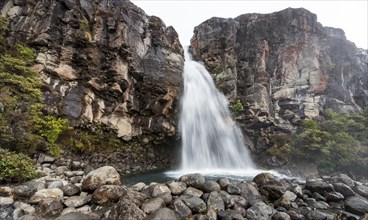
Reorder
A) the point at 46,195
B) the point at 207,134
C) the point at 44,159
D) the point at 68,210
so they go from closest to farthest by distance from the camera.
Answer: the point at 68,210
the point at 46,195
the point at 44,159
the point at 207,134

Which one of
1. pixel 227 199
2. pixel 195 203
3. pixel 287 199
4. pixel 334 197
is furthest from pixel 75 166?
pixel 334 197

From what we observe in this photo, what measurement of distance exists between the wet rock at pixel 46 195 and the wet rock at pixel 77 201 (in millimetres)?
291

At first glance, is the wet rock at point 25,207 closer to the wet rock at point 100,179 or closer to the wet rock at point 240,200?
the wet rock at point 100,179

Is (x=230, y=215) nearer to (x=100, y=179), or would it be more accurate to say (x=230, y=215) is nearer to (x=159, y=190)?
(x=159, y=190)

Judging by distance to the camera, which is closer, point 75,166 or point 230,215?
point 230,215

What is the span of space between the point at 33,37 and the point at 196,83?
13.4m

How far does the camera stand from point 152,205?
518 centimetres

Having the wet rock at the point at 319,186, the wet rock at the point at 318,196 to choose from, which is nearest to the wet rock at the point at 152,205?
the wet rock at the point at 318,196

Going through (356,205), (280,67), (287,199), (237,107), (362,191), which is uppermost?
(280,67)

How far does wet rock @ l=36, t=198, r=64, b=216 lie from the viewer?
500cm

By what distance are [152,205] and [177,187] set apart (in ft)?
4.22

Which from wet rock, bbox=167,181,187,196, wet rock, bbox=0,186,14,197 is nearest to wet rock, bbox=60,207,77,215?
wet rock, bbox=0,186,14,197

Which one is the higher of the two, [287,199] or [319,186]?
[319,186]

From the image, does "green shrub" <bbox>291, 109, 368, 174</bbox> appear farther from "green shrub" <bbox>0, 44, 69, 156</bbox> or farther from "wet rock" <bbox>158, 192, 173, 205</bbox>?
"green shrub" <bbox>0, 44, 69, 156</bbox>
